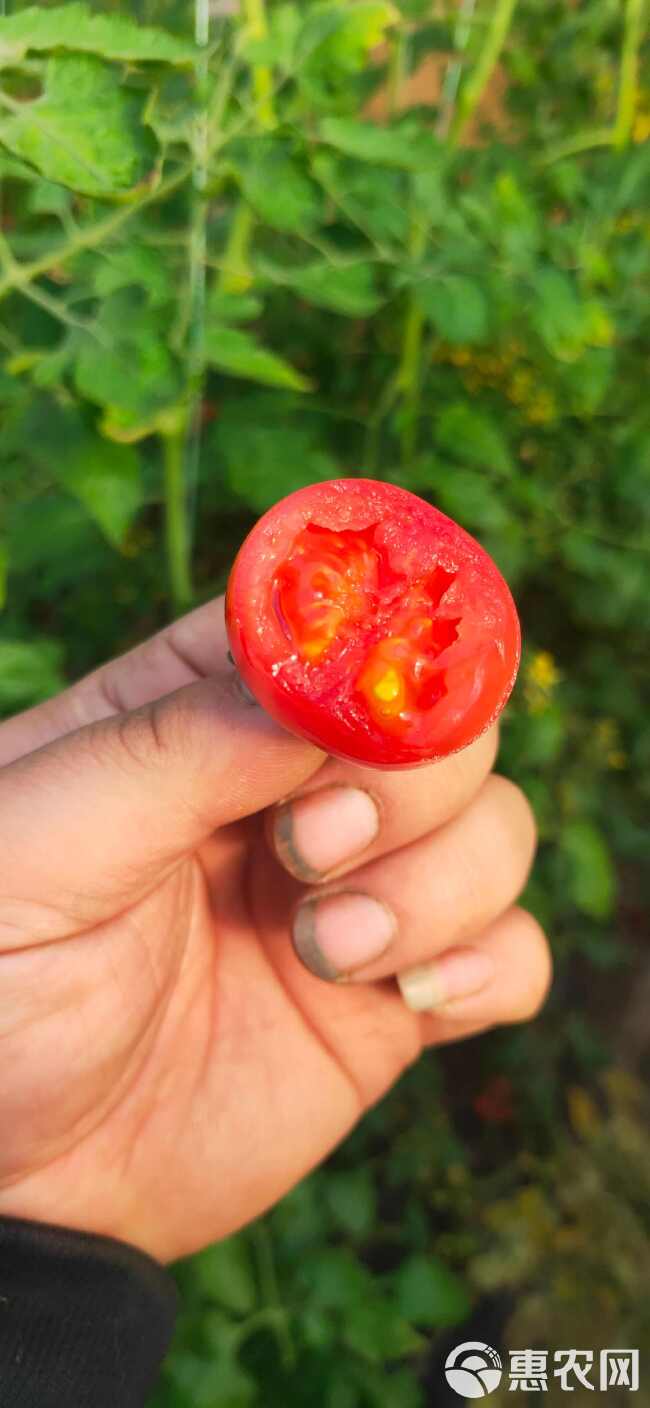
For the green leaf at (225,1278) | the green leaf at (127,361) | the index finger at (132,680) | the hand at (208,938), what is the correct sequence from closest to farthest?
the hand at (208,938) → the green leaf at (127,361) → the index finger at (132,680) → the green leaf at (225,1278)

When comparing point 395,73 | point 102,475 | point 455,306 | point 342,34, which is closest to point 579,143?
point 395,73

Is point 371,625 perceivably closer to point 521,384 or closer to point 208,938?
point 208,938

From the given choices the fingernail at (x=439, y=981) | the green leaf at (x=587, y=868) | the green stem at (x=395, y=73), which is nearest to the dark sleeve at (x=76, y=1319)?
the fingernail at (x=439, y=981)

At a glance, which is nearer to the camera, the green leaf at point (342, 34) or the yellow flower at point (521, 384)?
the green leaf at point (342, 34)

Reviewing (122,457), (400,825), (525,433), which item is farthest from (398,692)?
(525,433)

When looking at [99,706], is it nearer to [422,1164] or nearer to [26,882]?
[26,882]

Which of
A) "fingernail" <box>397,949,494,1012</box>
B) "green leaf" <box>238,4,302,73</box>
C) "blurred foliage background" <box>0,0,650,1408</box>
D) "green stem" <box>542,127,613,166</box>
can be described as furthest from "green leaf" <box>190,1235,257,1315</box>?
"green stem" <box>542,127,613,166</box>

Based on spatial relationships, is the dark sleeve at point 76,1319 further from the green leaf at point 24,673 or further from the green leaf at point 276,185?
the green leaf at point 276,185
